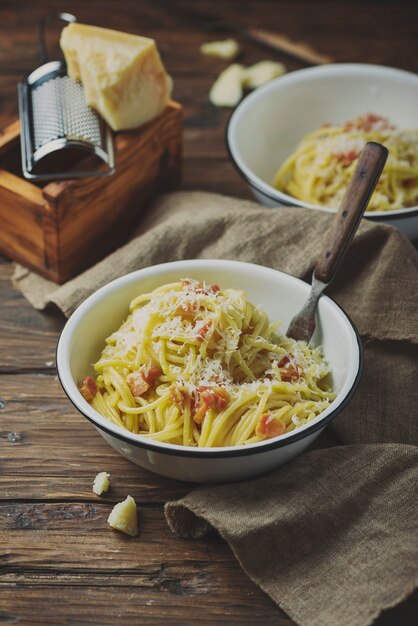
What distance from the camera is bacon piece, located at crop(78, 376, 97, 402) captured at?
9.61 ft

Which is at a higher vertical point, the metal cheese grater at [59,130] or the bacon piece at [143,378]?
the metal cheese grater at [59,130]

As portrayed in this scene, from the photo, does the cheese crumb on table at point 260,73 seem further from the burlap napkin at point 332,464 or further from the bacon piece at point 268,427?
the bacon piece at point 268,427

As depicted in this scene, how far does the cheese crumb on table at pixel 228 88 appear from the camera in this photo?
16.0ft

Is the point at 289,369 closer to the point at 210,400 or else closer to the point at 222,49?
Result: the point at 210,400

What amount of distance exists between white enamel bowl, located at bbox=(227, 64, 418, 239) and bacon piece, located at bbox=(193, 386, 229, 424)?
1.79 metres

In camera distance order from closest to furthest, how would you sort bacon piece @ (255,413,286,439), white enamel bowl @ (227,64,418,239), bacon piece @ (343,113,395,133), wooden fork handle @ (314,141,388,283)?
1. bacon piece @ (255,413,286,439)
2. wooden fork handle @ (314,141,388,283)
3. bacon piece @ (343,113,395,133)
4. white enamel bowl @ (227,64,418,239)

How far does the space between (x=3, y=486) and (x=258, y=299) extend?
3.82 ft

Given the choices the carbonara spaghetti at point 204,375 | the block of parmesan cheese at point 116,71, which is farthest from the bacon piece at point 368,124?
the carbonara spaghetti at point 204,375

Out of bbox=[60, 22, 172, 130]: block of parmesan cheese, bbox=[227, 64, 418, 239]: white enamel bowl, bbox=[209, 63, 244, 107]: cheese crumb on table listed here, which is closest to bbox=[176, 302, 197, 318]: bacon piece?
bbox=[60, 22, 172, 130]: block of parmesan cheese

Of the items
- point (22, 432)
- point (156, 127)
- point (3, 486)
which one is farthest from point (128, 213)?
point (3, 486)

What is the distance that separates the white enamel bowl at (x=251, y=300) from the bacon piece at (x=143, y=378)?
191 mm

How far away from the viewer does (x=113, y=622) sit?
245cm

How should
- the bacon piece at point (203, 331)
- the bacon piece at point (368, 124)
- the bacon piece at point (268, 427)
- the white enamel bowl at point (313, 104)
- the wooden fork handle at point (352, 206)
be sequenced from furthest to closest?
1. the white enamel bowl at point (313, 104)
2. the bacon piece at point (368, 124)
3. the wooden fork handle at point (352, 206)
4. the bacon piece at point (203, 331)
5. the bacon piece at point (268, 427)

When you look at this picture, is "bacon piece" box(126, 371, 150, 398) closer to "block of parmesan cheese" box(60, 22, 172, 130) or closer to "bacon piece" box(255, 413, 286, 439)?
"bacon piece" box(255, 413, 286, 439)
